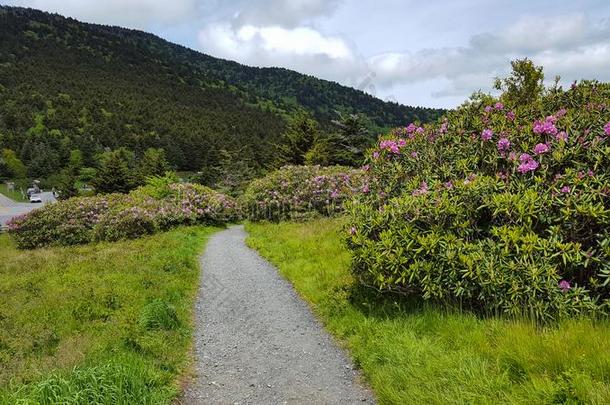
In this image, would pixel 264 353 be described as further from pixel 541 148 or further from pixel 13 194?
pixel 13 194

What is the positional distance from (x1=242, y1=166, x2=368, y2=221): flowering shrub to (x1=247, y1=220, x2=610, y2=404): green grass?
48.4ft

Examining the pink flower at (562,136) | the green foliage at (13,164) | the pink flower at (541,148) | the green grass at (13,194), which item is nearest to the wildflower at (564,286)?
the pink flower at (541,148)

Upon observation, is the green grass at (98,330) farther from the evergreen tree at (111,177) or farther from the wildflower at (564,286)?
the evergreen tree at (111,177)

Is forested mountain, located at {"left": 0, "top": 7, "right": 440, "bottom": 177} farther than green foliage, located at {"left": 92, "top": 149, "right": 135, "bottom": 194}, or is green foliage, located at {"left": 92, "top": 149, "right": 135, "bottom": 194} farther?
forested mountain, located at {"left": 0, "top": 7, "right": 440, "bottom": 177}

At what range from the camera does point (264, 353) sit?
668 cm

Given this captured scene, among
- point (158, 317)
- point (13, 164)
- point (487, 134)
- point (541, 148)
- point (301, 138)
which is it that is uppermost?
point (13, 164)

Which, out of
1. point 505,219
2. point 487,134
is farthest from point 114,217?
point 505,219

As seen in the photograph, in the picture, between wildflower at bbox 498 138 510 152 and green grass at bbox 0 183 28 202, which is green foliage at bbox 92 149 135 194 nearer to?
wildflower at bbox 498 138 510 152

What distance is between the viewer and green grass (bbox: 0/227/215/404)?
15.0ft

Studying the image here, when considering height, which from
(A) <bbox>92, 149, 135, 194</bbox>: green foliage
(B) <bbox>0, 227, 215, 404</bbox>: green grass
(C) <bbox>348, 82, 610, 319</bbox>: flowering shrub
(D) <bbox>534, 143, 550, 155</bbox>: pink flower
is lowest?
(B) <bbox>0, 227, 215, 404</bbox>: green grass

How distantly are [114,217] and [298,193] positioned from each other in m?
9.76

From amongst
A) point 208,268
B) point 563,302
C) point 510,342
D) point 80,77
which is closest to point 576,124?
point 563,302

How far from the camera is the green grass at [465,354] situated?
4.07 m

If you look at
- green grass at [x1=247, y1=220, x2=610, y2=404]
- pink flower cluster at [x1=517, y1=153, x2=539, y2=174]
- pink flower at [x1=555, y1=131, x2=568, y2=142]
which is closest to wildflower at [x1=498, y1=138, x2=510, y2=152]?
pink flower cluster at [x1=517, y1=153, x2=539, y2=174]
